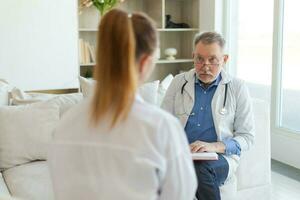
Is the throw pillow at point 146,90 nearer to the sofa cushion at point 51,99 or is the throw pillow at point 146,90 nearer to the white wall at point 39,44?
the sofa cushion at point 51,99

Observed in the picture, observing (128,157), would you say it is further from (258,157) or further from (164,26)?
(164,26)

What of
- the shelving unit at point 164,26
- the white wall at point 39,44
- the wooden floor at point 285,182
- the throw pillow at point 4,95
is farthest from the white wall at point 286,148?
the throw pillow at point 4,95

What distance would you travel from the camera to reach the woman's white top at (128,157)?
40.2 inches

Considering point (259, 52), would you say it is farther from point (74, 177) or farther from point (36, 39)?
point (74, 177)

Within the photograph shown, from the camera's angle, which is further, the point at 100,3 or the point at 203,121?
the point at 100,3

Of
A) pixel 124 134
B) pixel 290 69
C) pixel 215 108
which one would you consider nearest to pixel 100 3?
pixel 290 69

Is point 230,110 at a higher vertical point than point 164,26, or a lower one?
lower

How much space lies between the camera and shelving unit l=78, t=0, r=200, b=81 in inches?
181

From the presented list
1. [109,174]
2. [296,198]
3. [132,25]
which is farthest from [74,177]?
[296,198]

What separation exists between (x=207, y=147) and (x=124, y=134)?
1173mm

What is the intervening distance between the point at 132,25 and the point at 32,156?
65.4 inches

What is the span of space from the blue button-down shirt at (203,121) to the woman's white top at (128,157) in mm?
1147

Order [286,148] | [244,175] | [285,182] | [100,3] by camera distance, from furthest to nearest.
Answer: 1. [100,3]
2. [286,148]
3. [285,182]
4. [244,175]

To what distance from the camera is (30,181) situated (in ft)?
7.32
